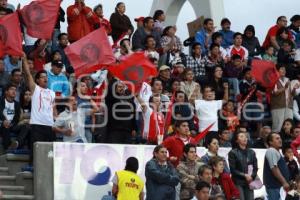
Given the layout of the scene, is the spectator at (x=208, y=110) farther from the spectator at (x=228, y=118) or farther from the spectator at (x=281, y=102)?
the spectator at (x=281, y=102)

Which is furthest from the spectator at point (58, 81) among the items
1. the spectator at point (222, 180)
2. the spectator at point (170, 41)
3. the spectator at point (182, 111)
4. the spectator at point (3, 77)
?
the spectator at point (170, 41)

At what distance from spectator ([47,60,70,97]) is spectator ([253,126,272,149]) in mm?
3501

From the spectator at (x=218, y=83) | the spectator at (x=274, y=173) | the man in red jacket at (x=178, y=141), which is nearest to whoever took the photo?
the man in red jacket at (x=178, y=141)

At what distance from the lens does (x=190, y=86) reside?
2653 cm

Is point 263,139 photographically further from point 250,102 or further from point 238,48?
point 238,48

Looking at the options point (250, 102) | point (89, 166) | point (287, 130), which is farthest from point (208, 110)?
point (89, 166)

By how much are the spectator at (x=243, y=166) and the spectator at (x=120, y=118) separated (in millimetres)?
1906

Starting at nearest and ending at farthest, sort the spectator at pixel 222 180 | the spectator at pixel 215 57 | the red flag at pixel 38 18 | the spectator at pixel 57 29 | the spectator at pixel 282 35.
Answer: the spectator at pixel 222 180, the red flag at pixel 38 18, the spectator at pixel 57 29, the spectator at pixel 215 57, the spectator at pixel 282 35

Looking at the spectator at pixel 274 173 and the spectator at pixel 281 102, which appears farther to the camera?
the spectator at pixel 281 102

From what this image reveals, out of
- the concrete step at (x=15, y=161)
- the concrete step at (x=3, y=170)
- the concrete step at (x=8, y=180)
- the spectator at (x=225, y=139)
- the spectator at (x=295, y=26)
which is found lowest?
the concrete step at (x=8, y=180)

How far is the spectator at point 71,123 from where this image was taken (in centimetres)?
2323

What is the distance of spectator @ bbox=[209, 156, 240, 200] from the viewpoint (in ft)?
73.3

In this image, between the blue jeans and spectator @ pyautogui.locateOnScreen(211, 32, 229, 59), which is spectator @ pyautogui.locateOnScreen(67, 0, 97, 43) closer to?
spectator @ pyautogui.locateOnScreen(211, 32, 229, 59)

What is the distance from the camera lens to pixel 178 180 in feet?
71.9
